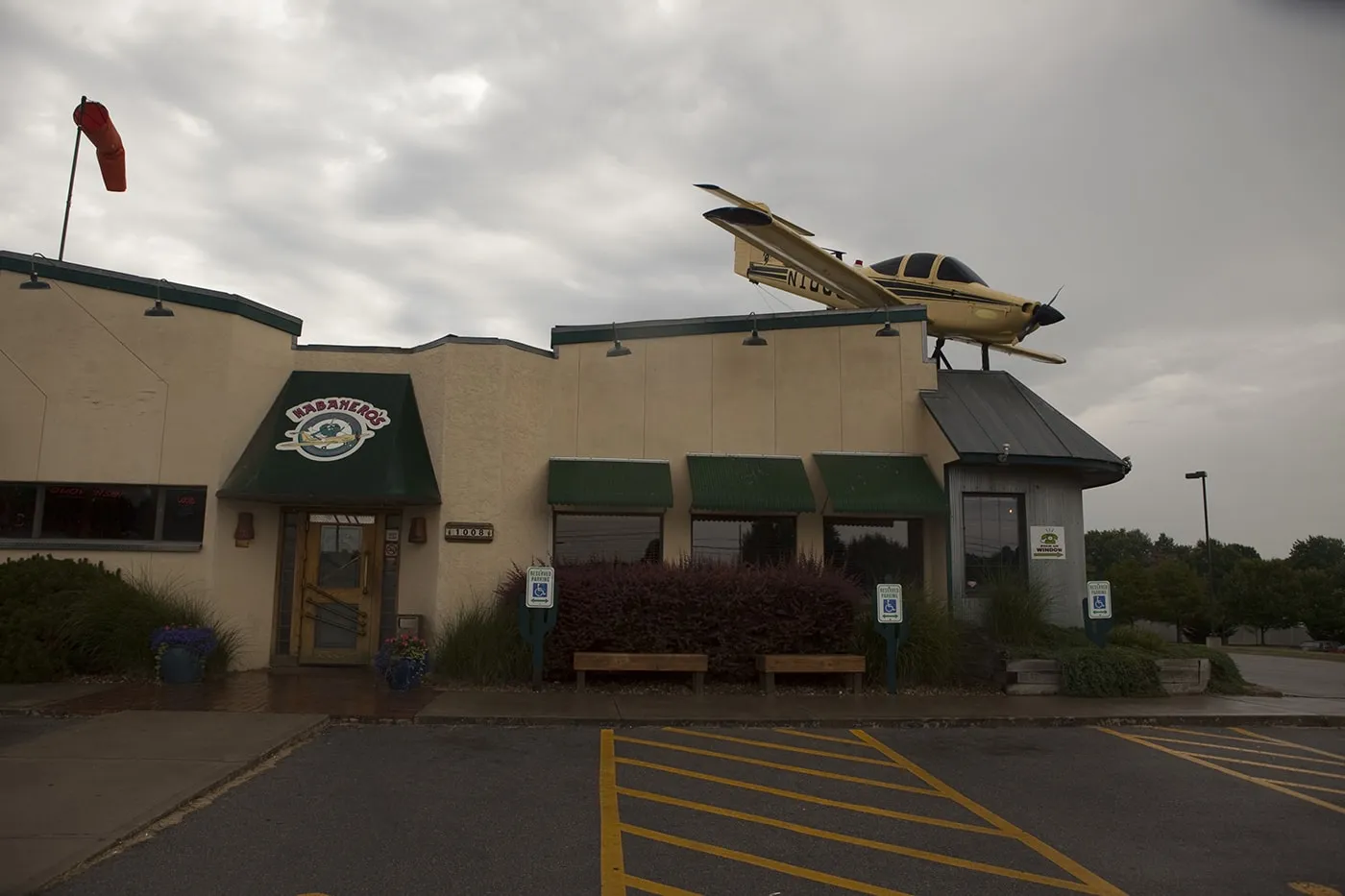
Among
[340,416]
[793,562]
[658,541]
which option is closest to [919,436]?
[793,562]

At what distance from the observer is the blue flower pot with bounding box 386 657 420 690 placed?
37.6ft

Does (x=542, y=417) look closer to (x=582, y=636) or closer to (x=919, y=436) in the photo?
(x=582, y=636)

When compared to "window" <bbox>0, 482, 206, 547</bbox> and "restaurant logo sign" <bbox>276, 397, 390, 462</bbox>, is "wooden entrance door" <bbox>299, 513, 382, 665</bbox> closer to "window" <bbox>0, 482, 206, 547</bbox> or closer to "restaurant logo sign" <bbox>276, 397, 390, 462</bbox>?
"restaurant logo sign" <bbox>276, 397, 390, 462</bbox>

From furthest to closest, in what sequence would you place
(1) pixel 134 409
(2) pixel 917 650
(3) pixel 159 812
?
(1) pixel 134 409
(2) pixel 917 650
(3) pixel 159 812

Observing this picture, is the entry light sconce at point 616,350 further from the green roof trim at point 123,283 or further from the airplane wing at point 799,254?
the green roof trim at point 123,283

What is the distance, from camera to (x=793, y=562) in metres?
13.1

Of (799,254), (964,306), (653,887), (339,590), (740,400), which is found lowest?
(653,887)

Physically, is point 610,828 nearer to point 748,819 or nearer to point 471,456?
point 748,819

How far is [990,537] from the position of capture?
47.0 feet

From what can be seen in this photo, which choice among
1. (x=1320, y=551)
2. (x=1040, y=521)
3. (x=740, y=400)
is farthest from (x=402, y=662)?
(x=1320, y=551)

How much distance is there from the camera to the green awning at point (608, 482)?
1366 centimetres

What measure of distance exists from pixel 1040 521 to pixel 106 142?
52.0 feet

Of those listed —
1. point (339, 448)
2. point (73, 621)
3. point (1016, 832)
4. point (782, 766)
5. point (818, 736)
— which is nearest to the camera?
point (1016, 832)

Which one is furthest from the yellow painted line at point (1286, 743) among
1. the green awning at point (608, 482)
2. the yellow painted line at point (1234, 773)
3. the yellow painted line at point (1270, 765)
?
the green awning at point (608, 482)
